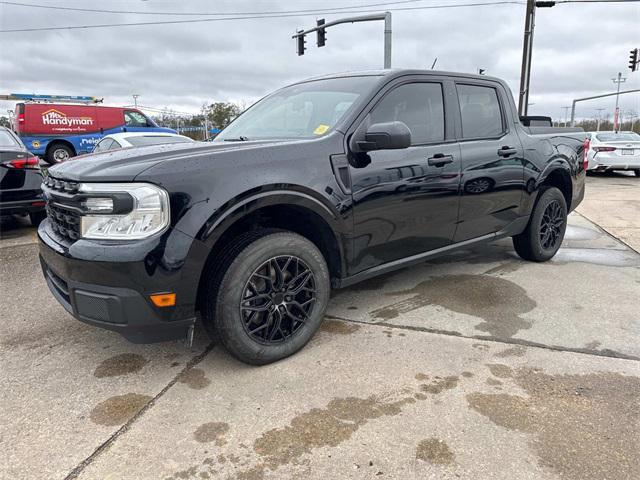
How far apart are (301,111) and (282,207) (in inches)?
38.7

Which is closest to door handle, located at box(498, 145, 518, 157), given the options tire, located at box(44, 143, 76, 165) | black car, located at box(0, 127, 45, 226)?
black car, located at box(0, 127, 45, 226)

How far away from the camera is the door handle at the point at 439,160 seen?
11.4 ft

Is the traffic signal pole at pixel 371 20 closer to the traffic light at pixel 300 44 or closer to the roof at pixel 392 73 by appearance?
the traffic light at pixel 300 44

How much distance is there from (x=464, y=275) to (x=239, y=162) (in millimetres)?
2806

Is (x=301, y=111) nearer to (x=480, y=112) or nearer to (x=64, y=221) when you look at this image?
(x=480, y=112)

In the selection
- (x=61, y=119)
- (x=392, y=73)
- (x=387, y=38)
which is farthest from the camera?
(x=61, y=119)

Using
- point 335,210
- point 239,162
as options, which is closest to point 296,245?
point 335,210

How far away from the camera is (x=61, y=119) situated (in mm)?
18094

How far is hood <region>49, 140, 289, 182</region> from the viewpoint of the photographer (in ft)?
7.73

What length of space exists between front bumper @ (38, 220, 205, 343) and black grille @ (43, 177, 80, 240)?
0.34 feet

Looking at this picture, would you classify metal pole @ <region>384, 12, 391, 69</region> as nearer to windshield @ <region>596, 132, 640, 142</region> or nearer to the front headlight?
windshield @ <region>596, 132, 640, 142</region>

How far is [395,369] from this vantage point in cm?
279

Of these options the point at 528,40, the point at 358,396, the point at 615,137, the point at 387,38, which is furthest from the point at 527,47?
the point at 358,396

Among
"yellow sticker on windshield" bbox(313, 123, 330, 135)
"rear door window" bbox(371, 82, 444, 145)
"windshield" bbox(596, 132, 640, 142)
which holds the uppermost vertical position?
"rear door window" bbox(371, 82, 444, 145)
